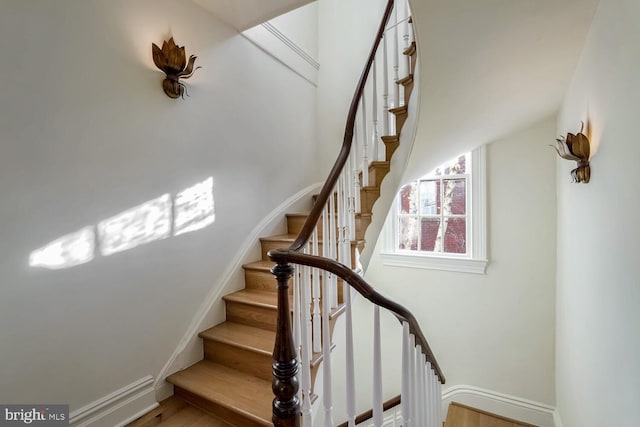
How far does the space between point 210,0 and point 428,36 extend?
1.45m

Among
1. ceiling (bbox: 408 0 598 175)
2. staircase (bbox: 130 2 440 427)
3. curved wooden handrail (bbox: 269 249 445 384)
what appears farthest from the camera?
staircase (bbox: 130 2 440 427)

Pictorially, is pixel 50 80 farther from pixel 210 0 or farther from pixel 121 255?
pixel 210 0

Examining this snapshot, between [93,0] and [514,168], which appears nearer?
[93,0]

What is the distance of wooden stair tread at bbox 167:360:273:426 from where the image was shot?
152cm

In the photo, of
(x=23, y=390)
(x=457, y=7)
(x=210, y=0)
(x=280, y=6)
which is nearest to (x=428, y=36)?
(x=457, y=7)

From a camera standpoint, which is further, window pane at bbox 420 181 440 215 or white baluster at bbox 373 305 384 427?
window pane at bbox 420 181 440 215

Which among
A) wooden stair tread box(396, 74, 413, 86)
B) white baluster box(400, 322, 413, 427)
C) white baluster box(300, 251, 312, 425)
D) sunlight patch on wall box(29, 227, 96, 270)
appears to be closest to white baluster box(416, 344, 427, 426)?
white baluster box(400, 322, 413, 427)

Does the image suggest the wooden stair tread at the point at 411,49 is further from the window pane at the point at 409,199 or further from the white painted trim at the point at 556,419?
the white painted trim at the point at 556,419

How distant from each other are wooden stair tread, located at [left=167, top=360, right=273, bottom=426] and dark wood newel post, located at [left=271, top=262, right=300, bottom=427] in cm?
50

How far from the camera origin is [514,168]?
299 cm

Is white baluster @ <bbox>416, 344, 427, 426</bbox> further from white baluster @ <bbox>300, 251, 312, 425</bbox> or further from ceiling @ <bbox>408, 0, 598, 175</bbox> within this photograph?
ceiling @ <bbox>408, 0, 598, 175</bbox>

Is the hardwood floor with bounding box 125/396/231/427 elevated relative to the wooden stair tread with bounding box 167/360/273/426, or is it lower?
lower

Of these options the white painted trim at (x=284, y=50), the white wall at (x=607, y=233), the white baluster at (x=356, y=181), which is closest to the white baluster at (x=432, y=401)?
the white wall at (x=607, y=233)

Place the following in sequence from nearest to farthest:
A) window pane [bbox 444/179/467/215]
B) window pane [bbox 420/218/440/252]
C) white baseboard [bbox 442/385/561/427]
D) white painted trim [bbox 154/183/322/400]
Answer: white painted trim [bbox 154/183/322/400]
white baseboard [bbox 442/385/561/427]
window pane [bbox 444/179/467/215]
window pane [bbox 420/218/440/252]
